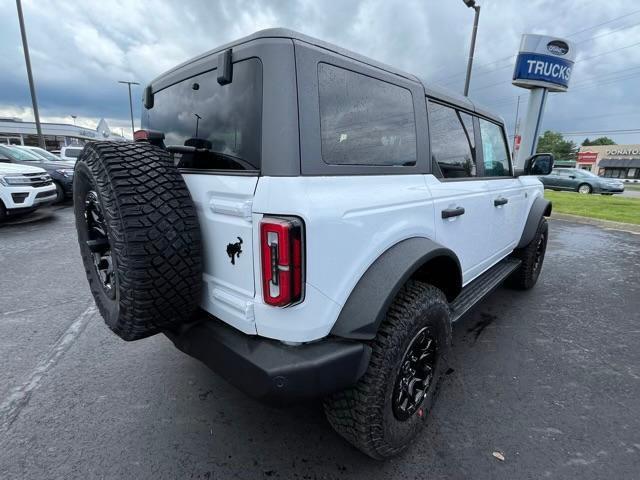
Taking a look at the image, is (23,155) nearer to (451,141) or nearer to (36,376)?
(36,376)

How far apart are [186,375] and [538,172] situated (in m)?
3.95

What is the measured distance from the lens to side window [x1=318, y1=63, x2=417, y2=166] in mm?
1549

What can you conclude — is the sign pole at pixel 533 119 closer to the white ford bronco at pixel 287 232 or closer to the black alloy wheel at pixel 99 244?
the white ford bronco at pixel 287 232

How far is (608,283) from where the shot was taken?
474 centimetres

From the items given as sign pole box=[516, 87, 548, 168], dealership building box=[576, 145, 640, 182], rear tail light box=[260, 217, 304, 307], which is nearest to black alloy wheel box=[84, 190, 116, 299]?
rear tail light box=[260, 217, 304, 307]

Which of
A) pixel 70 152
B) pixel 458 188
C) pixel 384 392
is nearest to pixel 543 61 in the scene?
pixel 458 188

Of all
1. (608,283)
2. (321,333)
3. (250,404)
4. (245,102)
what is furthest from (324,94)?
(608,283)

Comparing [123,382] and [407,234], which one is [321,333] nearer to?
[407,234]

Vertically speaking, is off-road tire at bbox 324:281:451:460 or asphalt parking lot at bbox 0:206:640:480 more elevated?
off-road tire at bbox 324:281:451:460

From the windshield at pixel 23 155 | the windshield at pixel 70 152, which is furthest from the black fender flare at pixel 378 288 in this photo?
the windshield at pixel 70 152

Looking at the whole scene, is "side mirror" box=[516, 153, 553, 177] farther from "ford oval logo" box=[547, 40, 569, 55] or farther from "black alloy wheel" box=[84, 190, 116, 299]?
"ford oval logo" box=[547, 40, 569, 55]

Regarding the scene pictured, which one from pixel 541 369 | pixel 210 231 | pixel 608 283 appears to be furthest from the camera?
pixel 608 283

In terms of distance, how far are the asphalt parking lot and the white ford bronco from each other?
39cm

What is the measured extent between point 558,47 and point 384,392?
51.9ft
